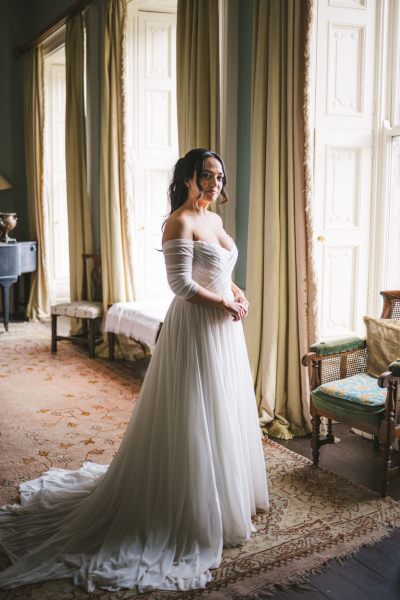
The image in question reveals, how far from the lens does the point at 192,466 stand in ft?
8.11

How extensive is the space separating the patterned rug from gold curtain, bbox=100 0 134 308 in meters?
0.76

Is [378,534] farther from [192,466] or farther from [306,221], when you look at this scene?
[306,221]

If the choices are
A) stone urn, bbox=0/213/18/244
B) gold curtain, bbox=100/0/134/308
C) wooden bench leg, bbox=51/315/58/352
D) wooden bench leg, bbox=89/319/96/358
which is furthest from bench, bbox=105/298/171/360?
stone urn, bbox=0/213/18/244

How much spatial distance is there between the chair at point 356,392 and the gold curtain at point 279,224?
0.31 m

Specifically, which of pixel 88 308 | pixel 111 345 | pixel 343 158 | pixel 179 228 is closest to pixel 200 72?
pixel 343 158

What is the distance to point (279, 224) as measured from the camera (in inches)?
151

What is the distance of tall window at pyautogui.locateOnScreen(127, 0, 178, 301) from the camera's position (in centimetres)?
581

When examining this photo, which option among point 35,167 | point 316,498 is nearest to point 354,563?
point 316,498

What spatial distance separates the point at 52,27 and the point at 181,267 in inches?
216

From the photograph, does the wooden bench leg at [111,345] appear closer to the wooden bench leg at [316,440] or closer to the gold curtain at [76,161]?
the gold curtain at [76,161]

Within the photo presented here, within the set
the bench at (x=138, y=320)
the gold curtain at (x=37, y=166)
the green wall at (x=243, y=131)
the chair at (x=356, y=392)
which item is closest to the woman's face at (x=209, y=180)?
the chair at (x=356, y=392)

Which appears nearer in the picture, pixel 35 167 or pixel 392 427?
pixel 392 427

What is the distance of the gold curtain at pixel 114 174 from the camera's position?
18.6 ft

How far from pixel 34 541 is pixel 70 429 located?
4.64 ft
